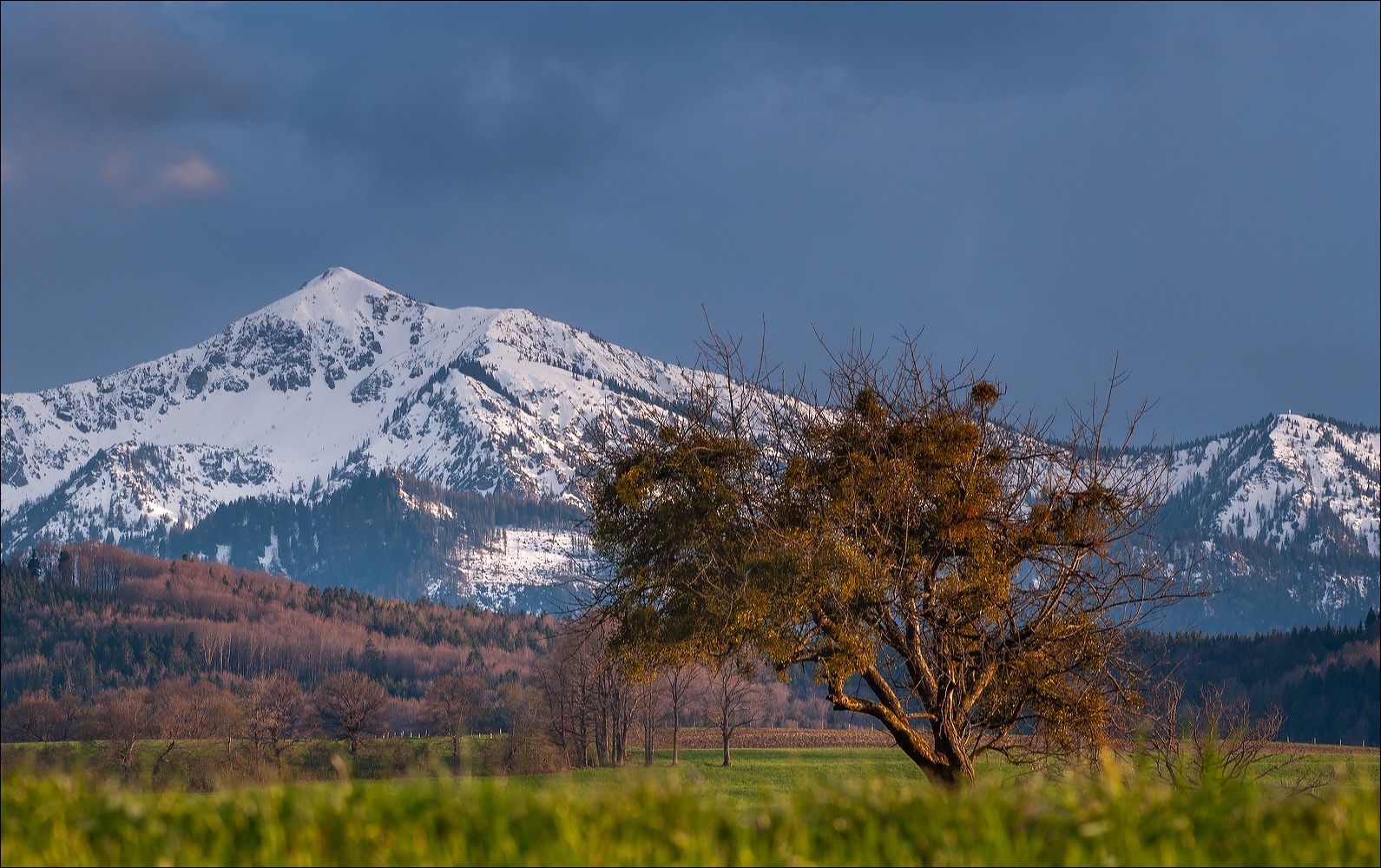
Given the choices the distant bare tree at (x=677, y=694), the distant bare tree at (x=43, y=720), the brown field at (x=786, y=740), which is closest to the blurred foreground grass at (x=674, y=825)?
the distant bare tree at (x=677, y=694)

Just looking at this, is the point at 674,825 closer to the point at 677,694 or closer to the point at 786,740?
the point at 677,694

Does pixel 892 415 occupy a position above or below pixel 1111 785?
above

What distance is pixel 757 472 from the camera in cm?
2272

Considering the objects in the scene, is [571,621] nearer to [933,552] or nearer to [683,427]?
[683,427]

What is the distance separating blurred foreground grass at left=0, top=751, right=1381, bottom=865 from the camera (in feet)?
17.5

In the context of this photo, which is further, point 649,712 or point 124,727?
point 124,727

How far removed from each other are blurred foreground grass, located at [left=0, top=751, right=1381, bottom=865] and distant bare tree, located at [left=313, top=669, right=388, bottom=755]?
94980 millimetres

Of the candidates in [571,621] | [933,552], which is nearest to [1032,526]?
[933,552]

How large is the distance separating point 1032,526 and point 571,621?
9.35 m

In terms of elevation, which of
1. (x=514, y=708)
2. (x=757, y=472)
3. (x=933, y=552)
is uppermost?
(x=757, y=472)

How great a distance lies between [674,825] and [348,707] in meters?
111

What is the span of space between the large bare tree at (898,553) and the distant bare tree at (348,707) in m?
80.8

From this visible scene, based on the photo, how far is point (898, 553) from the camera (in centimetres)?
2194

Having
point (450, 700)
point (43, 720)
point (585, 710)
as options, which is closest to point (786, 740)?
point (450, 700)
